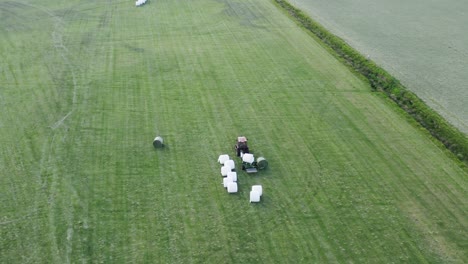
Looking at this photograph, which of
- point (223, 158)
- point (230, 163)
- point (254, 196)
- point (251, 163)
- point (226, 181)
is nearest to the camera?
point (254, 196)

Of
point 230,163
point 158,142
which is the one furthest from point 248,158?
point 158,142

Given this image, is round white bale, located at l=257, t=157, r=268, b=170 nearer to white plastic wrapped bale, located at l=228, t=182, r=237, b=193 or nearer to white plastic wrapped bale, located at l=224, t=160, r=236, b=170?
white plastic wrapped bale, located at l=224, t=160, r=236, b=170

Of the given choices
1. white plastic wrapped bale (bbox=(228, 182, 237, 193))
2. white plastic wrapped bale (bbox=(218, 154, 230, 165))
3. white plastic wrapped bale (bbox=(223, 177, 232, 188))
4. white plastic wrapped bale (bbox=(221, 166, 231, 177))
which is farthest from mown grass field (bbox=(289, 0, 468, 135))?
white plastic wrapped bale (bbox=(223, 177, 232, 188))

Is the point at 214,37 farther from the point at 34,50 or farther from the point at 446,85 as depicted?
the point at 446,85

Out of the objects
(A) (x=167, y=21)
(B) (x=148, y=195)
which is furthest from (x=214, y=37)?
(B) (x=148, y=195)

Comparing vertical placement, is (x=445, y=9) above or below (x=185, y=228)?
above

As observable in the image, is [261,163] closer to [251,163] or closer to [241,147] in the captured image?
[251,163]
